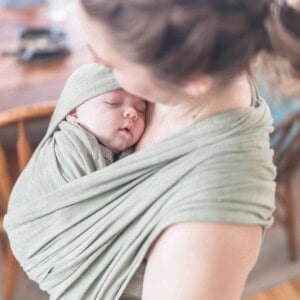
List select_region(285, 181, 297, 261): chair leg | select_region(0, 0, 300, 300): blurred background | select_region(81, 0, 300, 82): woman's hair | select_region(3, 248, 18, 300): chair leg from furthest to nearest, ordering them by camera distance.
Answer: select_region(285, 181, 297, 261): chair leg < select_region(3, 248, 18, 300): chair leg < select_region(0, 0, 300, 300): blurred background < select_region(81, 0, 300, 82): woman's hair

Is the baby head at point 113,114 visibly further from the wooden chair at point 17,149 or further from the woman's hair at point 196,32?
the wooden chair at point 17,149

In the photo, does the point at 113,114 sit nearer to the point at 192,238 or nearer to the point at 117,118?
the point at 117,118

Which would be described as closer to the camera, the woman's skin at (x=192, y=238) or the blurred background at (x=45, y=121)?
the woman's skin at (x=192, y=238)

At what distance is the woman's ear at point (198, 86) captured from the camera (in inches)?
22.3

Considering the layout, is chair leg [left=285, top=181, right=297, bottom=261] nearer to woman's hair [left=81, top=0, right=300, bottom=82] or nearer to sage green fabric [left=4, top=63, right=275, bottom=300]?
sage green fabric [left=4, top=63, right=275, bottom=300]

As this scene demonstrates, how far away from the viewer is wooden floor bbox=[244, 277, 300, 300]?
1.76 metres

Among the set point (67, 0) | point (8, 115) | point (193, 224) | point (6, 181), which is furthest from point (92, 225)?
point (67, 0)

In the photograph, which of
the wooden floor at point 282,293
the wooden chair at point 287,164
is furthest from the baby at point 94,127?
the wooden floor at point 282,293

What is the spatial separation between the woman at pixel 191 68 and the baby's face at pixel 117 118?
82 mm

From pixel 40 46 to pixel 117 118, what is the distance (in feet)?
3.43

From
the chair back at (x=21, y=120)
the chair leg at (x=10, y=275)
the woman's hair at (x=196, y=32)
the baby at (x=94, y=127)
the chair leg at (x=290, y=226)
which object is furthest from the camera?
the chair leg at (x=290, y=226)

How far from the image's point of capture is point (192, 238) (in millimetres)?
598

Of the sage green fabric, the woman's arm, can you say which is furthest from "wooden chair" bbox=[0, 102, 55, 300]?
the woman's arm

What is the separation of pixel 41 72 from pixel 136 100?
0.94m
